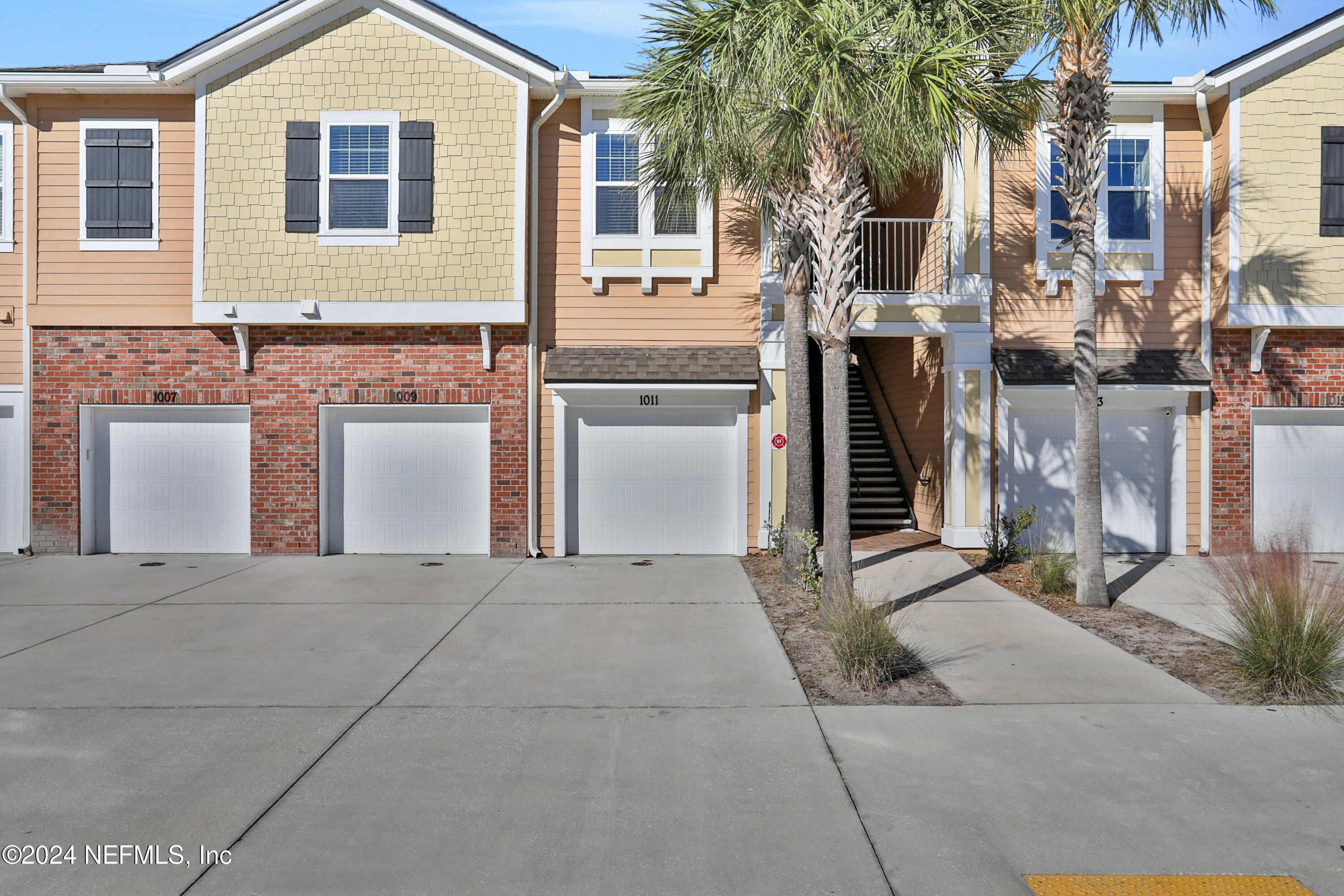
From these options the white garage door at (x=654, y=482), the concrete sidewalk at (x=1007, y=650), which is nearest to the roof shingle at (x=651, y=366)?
the white garage door at (x=654, y=482)

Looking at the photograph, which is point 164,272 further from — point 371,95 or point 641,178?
point 641,178

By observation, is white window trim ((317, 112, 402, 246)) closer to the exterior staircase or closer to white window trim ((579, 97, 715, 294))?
white window trim ((579, 97, 715, 294))

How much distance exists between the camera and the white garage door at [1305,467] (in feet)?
40.0

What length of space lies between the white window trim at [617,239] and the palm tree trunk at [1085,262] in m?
4.85

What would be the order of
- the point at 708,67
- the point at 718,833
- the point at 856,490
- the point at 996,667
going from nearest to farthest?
1. the point at 718,833
2. the point at 996,667
3. the point at 708,67
4. the point at 856,490

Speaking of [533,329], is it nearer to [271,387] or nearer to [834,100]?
[271,387]

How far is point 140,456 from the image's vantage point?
12273mm

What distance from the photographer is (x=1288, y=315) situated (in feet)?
38.0

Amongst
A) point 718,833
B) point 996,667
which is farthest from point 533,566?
point 718,833

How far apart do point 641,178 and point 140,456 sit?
27.9 feet

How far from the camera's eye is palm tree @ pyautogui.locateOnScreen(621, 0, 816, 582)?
807 cm

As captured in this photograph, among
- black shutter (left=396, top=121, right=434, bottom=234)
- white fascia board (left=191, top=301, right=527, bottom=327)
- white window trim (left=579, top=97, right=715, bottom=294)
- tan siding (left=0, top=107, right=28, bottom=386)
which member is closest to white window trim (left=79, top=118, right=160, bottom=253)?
tan siding (left=0, top=107, right=28, bottom=386)

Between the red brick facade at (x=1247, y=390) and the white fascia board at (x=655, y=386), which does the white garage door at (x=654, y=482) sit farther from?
the red brick facade at (x=1247, y=390)

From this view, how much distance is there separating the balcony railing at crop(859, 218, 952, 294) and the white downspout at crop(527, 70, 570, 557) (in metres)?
4.76
